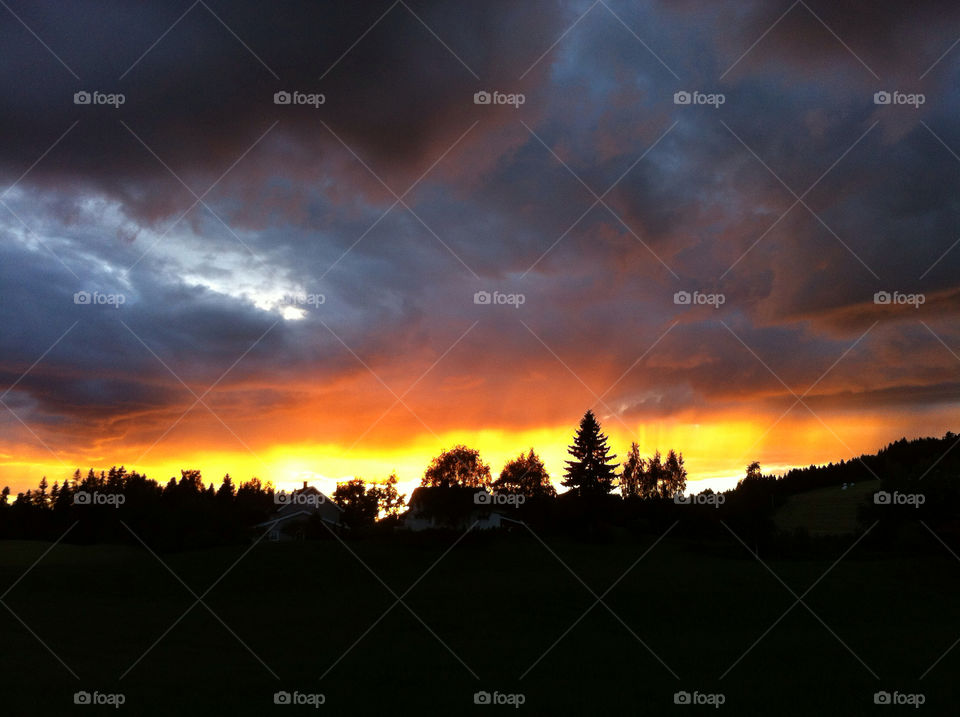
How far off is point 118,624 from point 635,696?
2129cm

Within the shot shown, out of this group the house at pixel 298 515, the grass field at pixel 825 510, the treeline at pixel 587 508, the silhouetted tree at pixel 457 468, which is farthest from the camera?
the silhouetted tree at pixel 457 468

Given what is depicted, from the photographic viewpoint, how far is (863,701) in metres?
16.2

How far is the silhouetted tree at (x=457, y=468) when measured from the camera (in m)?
86.4

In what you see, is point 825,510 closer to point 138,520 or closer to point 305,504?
point 305,504

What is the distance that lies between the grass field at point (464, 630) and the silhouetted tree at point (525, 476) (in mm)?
39293

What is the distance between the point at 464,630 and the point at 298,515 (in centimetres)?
5197

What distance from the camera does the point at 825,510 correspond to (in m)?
75.8

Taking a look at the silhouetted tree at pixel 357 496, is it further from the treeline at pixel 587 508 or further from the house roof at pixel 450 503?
the house roof at pixel 450 503

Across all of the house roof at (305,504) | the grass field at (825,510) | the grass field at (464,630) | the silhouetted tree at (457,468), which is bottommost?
the grass field at (464,630)

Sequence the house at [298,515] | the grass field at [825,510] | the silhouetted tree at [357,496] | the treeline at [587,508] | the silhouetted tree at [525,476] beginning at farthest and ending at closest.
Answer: the silhouetted tree at [357,496], the silhouetted tree at [525,476], the house at [298,515], the grass field at [825,510], the treeline at [587,508]

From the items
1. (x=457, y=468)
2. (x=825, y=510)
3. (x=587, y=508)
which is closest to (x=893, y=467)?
(x=825, y=510)

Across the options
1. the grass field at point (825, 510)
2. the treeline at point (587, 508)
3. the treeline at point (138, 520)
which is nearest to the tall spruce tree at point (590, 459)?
the treeline at point (587, 508)

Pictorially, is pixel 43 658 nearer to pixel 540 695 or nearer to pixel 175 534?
pixel 540 695

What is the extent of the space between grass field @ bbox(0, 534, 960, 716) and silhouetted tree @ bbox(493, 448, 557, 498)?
39.3 m
